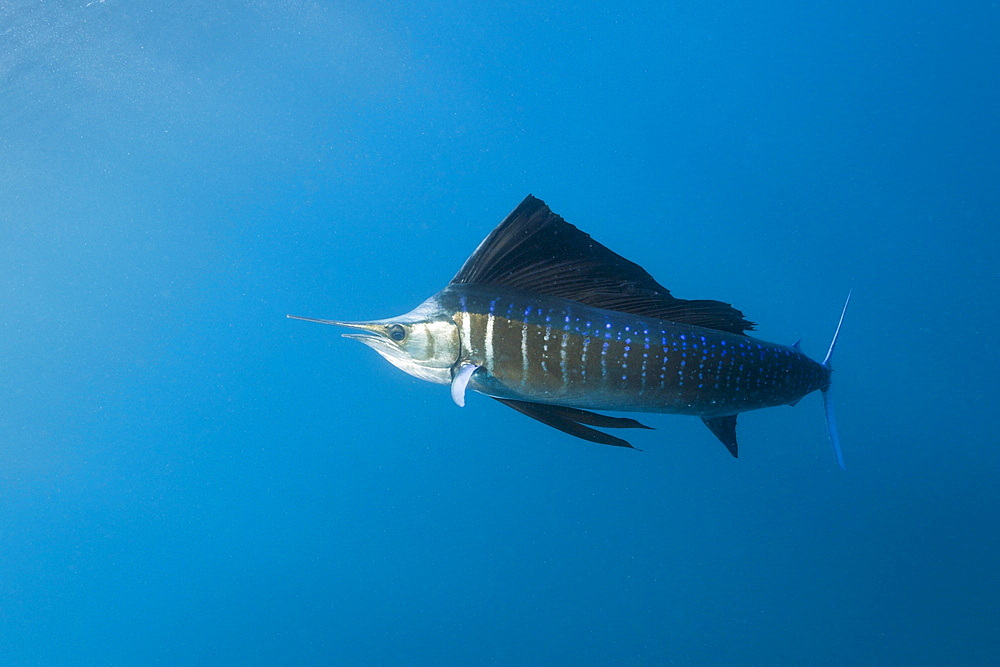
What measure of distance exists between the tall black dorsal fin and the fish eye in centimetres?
34

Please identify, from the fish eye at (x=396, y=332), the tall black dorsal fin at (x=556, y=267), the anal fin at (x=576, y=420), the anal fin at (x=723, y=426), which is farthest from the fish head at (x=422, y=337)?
the anal fin at (x=723, y=426)

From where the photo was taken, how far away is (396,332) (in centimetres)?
224

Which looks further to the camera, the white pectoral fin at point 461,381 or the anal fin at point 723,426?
the anal fin at point 723,426

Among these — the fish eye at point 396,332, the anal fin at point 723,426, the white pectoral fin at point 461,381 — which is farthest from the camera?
the anal fin at point 723,426

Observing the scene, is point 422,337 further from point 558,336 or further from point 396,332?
point 558,336

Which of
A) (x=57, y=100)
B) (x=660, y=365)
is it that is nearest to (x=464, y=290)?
(x=660, y=365)

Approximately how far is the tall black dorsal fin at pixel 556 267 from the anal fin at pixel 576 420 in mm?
504

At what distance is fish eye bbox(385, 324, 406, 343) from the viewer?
88.0 inches

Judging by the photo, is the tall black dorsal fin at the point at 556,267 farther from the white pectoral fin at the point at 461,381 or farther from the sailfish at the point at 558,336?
the white pectoral fin at the point at 461,381

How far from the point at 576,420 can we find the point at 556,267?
2.24 feet

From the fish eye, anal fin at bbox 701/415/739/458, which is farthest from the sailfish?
anal fin at bbox 701/415/739/458

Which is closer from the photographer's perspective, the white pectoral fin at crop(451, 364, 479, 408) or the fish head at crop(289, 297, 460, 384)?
the white pectoral fin at crop(451, 364, 479, 408)

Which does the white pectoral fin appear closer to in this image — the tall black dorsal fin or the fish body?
the fish body

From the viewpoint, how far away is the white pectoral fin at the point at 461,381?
2055 millimetres
